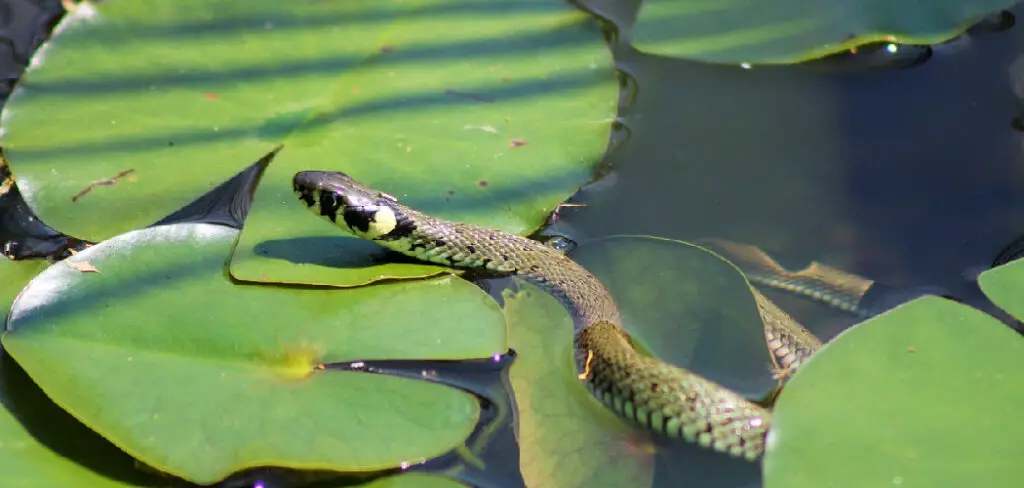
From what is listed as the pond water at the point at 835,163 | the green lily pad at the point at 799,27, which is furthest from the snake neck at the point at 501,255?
the green lily pad at the point at 799,27

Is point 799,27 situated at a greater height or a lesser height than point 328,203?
greater

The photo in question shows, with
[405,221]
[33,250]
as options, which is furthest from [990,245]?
[33,250]

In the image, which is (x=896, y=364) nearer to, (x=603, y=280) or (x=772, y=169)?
(x=603, y=280)

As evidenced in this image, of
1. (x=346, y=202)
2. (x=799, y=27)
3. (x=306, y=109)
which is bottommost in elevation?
(x=346, y=202)

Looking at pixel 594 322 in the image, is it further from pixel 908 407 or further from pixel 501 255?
pixel 908 407

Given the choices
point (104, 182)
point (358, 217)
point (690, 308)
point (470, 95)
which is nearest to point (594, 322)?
point (690, 308)

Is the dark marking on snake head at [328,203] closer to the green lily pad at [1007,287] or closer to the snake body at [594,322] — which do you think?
the snake body at [594,322]
